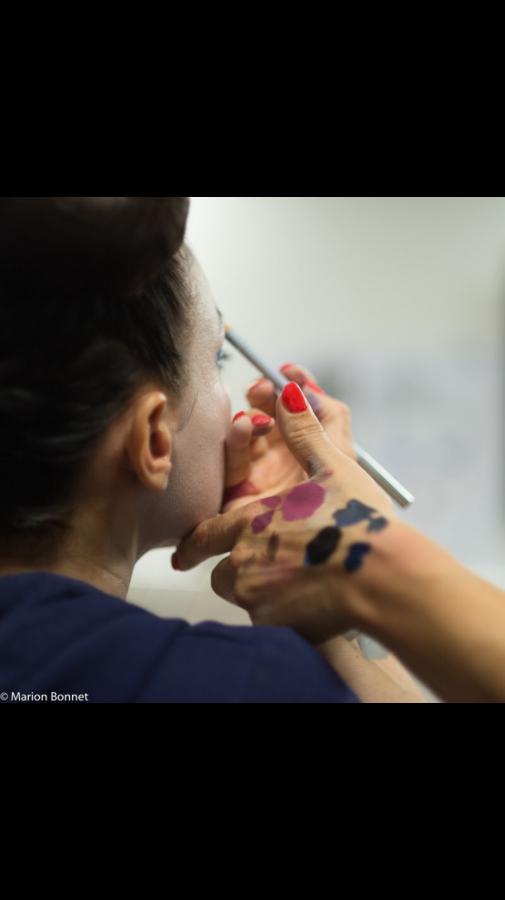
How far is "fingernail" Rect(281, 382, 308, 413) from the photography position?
696 mm

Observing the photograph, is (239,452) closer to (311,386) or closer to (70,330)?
(311,386)

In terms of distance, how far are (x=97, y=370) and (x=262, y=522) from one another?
0.83 feet

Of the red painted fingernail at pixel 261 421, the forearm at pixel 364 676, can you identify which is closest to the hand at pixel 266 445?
the red painted fingernail at pixel 261 421

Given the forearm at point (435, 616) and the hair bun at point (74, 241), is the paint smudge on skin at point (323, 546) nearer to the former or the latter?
the forearm at point (435, 616)

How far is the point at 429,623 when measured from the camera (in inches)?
18.6

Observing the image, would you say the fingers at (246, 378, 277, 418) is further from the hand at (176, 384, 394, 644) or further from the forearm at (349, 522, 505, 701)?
the forearm at (349, 522, 505, 701)

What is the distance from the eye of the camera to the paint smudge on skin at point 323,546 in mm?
550

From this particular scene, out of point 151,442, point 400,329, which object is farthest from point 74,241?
point 400,329

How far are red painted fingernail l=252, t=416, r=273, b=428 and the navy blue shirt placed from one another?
38cm

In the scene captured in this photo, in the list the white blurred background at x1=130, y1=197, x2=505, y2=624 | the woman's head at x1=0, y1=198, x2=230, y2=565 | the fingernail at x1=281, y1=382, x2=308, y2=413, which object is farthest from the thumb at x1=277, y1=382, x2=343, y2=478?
the white blurred background at x1=130, y1=197, x2=505, y2=624
